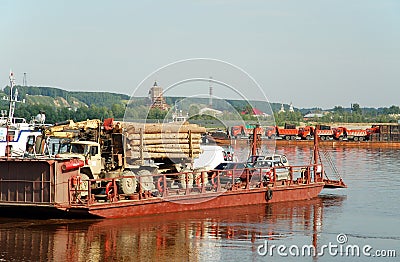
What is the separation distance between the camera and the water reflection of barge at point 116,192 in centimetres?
2123

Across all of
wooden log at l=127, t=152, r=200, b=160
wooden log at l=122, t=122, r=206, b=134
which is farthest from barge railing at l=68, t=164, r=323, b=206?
wooden log at l=122, t=122, r=206, b=134

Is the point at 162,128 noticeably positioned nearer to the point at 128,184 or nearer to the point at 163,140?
the point at 163,140

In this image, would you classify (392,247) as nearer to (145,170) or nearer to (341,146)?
(145,170)

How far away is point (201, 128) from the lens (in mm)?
27203

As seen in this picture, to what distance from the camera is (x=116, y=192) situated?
74.3 feet

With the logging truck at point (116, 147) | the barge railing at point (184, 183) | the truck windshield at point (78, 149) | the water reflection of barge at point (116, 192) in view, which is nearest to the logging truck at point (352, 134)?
the barge railing at point (184, 183)

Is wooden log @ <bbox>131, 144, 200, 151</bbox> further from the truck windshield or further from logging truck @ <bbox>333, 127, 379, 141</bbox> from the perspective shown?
logging truck @ <bbox>333, 127, 379, 141</bbox>

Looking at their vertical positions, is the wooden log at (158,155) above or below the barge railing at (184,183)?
above

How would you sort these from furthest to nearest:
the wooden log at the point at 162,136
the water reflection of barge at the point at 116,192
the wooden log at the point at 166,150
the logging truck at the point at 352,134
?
the logging truck at the point at 352,134, the wooden log at the point at 166,150, the wooden log at the point at 162,136, the water reflection of barge at the point at 116,192

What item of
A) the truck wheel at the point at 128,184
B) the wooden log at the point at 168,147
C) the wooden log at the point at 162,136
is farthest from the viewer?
the wooden log at the point at 168,147

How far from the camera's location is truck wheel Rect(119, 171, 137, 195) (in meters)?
23.3

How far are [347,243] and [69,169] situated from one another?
8.37 m

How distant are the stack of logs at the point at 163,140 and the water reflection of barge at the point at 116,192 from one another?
99 cm

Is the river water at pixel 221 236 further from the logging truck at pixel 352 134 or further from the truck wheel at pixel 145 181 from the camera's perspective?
the logging truck at pixel 352 134
